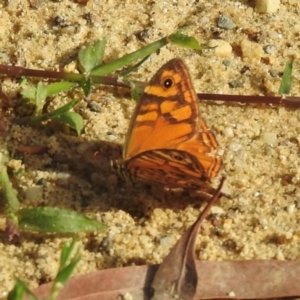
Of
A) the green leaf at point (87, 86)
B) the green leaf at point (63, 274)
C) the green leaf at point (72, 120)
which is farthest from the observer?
the green leaf at point (87, 86)

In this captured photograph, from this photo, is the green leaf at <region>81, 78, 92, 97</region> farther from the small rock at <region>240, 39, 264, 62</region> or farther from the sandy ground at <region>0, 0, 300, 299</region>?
the small rock at <region>240, 39, 264, 62</region>

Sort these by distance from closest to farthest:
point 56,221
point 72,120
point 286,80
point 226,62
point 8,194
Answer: point 56,221 → point 8,194 → point 72,120 → point 286,80 → point 226,62

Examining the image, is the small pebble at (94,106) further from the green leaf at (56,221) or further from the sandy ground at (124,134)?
the green leaf at (56,221)

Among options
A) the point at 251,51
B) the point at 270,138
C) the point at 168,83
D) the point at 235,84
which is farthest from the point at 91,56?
the point at 270,138

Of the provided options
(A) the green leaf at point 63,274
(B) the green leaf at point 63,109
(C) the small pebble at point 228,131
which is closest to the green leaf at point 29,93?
(B) the green leaf at point 63,109

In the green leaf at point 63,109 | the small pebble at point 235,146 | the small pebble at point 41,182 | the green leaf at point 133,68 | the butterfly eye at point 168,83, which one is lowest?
the small pebble at point 41,182

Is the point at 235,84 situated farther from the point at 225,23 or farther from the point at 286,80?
the point at 225,23

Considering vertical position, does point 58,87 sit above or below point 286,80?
below
